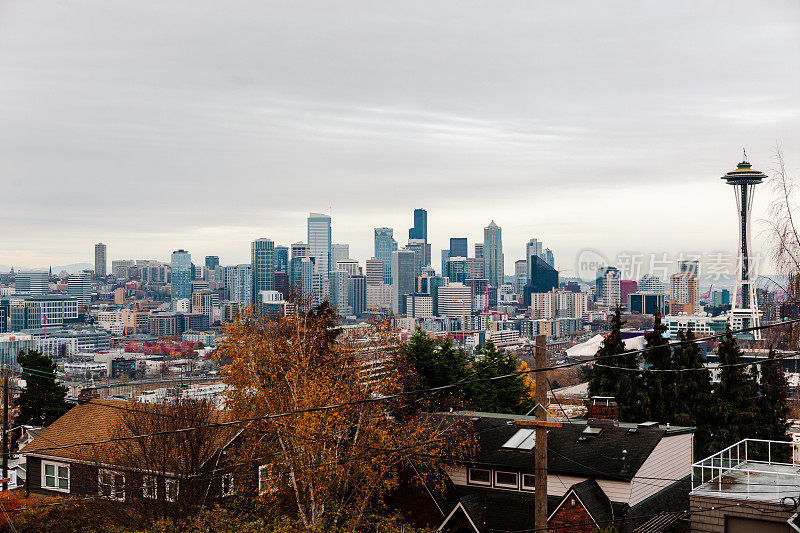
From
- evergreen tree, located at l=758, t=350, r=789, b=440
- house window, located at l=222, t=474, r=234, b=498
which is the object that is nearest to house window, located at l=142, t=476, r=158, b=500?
house window, located at l=222, t=474, r=234, b=498

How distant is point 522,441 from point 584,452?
2.11 meters

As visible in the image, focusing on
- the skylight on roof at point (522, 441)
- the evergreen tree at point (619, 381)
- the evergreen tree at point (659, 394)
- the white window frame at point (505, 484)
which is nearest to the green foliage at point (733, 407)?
the evergreen tree at point (659, 394)

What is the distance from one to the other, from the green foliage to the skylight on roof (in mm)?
A: 13264

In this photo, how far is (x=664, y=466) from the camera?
82.1ft

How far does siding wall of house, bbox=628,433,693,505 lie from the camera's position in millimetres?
23344

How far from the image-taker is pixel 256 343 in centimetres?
2381

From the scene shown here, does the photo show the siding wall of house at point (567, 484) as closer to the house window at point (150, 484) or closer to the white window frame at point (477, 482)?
the white window frame at point (477, 482)

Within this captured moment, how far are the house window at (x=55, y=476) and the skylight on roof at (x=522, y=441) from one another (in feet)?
54.3

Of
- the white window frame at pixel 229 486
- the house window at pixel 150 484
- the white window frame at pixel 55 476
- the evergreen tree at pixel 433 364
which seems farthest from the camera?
the evergreen tree at pixel 433 364

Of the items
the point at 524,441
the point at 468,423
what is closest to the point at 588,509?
the point at 524,441

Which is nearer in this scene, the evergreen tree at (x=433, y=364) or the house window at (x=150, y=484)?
the house window at (x=150, y=484)

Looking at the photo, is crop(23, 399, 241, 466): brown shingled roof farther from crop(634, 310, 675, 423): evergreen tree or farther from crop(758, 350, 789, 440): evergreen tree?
crop(758, 350, 789, 440): evergreen tree

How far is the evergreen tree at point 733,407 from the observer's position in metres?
35.2

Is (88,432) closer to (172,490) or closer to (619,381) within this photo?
(172,490)
